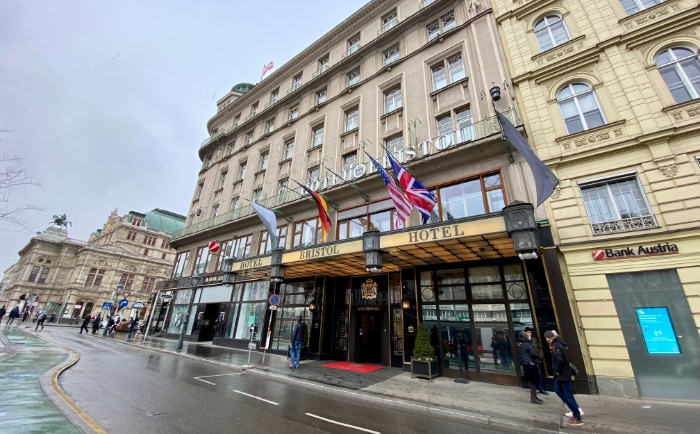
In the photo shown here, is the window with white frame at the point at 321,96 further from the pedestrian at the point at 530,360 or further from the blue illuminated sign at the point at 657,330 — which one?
the blue illuminated sign at the point at 657,330

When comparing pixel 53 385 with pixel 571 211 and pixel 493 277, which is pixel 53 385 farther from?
pixel 571 211

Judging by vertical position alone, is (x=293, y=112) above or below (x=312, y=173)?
above

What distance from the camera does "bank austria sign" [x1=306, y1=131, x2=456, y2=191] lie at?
1369 cm

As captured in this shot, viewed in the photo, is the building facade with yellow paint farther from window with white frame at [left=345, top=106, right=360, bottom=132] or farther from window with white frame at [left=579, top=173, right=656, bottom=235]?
window with white frame at [left=345, top=106, right=360, bottom=132]

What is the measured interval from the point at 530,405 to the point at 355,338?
9.06 metres

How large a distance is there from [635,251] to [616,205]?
174cm

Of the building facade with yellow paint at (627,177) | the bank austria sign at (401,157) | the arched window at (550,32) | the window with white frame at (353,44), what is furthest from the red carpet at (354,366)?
the window with white frame at (353,44)

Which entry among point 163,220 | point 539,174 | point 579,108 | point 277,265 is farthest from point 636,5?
point 163,220

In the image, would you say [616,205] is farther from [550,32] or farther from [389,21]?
[389,21]

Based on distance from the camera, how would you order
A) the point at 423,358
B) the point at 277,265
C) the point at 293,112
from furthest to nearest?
the point at 293,112 → the point at 277,265 → the point at 423,358

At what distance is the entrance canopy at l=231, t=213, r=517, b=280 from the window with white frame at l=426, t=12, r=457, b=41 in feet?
47.0

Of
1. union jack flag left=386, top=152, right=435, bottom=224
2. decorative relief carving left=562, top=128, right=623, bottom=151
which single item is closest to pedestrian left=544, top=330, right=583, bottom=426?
union jack flag left=386, top=152, right=435, bottom=224

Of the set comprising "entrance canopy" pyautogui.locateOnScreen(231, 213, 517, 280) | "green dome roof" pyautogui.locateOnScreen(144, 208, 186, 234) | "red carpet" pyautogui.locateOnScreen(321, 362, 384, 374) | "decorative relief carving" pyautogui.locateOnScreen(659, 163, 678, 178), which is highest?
"green dome roof" pyautogui.locateOnScreen(144, 208, 186, 234)

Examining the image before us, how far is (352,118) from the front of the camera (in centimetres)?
2023
